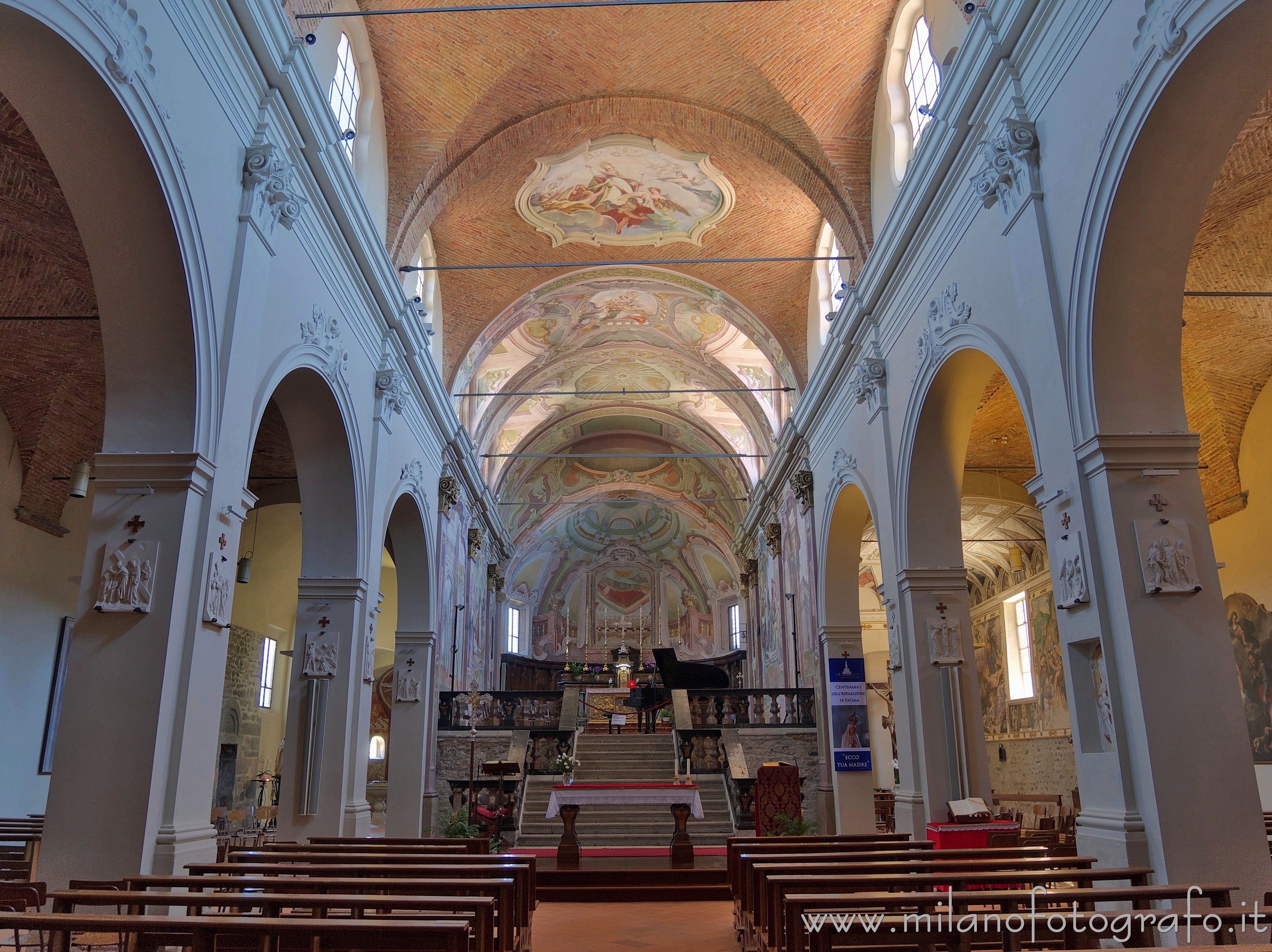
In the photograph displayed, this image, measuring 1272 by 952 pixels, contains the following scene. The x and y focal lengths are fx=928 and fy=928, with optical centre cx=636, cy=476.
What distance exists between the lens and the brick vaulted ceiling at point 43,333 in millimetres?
8367

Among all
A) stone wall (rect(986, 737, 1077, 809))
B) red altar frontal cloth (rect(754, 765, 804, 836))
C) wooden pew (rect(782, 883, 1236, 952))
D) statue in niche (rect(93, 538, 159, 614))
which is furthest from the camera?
stone wall (rect(986, 737, 1077, 809))

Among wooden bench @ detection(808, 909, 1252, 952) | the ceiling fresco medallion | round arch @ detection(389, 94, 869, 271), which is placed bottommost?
wooden bench @ detection(808, 909, 1252, 952)

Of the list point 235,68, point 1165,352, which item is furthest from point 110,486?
point 1165,352

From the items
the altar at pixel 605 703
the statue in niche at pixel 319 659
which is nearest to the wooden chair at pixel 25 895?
the statue in niche at pixel 319 659

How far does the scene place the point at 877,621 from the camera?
2752 cm

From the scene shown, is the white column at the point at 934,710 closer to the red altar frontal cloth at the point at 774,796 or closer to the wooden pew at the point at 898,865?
the red altar frontal cloth at the point at 774,796

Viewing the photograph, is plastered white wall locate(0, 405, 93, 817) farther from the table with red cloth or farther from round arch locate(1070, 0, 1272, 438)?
round arch locate(1070, 0, 1272, 438)

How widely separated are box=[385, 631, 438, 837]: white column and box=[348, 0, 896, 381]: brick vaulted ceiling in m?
6.20

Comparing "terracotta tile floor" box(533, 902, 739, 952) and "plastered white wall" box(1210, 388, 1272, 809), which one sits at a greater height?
"plastered white wall" box(1210, 388, 1272, 809)

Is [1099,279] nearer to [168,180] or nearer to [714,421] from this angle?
[168,180]

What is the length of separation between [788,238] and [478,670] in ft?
41.0

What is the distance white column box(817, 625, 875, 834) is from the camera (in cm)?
1255

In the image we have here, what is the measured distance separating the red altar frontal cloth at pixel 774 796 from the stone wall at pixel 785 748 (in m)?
3.31

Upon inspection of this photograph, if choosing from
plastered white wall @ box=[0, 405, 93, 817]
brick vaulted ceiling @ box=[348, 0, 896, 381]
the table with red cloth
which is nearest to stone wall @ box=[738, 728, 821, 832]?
the table with red cloth
